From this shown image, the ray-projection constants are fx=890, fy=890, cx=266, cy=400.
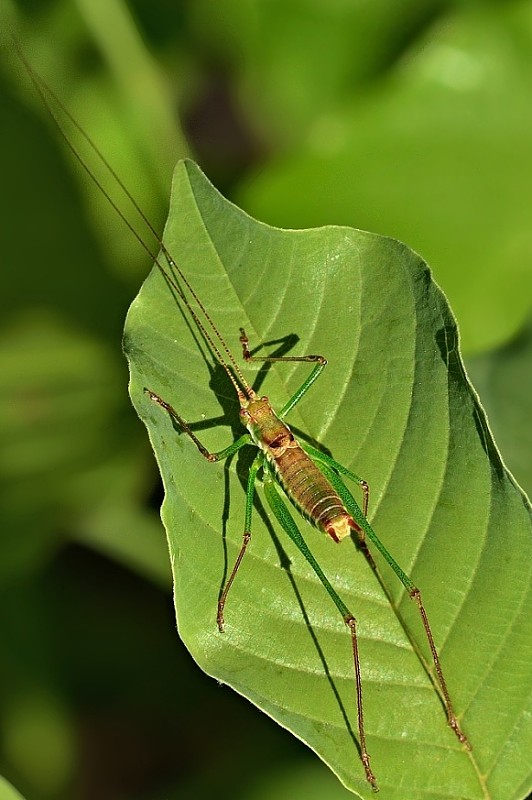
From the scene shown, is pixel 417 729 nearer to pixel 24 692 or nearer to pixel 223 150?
pixel 24 692

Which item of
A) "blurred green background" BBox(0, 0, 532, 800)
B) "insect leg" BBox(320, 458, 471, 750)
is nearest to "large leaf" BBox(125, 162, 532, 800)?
"insect leg" BBox(320, 458, 471, 750)

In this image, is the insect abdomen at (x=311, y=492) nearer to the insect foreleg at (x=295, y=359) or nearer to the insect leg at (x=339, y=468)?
the insect leg at (x=339, y=468)

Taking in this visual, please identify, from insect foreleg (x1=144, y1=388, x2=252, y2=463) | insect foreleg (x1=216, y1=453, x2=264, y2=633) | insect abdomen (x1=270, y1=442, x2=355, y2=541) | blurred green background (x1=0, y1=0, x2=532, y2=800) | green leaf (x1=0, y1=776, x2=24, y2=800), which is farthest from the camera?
blurred green background (x1=0, y1=0, x2=532, y2=800)

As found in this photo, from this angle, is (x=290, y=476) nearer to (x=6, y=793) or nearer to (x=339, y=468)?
(x=339, y=468)

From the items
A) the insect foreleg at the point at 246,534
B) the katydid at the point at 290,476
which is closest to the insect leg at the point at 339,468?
the katydid at the point at 290,476

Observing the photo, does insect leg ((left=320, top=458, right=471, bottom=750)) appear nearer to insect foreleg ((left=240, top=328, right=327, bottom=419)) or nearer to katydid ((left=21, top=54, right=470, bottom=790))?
katydid ((left=21, top=54, right=470, bottom=790))

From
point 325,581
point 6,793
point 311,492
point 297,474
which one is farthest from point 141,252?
point 6,793
